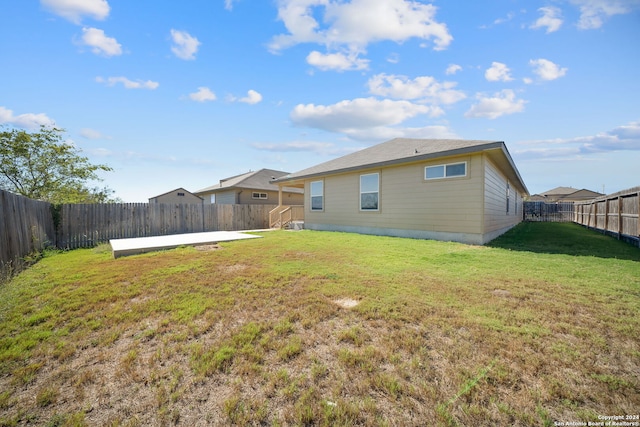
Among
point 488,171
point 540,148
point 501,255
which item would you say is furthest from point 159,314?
point 540,148

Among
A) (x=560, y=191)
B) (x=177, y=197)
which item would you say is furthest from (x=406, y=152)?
(x=560, y=191)

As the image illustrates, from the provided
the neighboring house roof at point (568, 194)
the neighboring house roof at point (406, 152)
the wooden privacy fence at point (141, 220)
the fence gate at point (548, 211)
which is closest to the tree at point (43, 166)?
the wooden privacy fence at point (141, 220)

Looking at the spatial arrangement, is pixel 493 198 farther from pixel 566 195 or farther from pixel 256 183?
pixel 566 195

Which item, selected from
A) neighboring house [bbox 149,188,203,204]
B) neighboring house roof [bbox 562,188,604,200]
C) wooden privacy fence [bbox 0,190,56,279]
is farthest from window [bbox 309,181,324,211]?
neighboring house roof [bbox 562,188,604,200]

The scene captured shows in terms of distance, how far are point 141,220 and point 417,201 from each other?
12014 millimetres

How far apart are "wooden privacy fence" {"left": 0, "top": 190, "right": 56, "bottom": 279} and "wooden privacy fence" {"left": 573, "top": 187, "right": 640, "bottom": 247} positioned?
16015 mm

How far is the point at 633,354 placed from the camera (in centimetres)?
209

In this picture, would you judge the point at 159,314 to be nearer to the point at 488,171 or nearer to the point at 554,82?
the point at 488,171

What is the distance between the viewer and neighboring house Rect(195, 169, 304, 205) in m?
19.2

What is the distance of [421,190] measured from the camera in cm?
895

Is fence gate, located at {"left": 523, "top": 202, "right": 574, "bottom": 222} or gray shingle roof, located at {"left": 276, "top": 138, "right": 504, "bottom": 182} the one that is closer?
gray shingle roof, located at {"left": 276, "top": 138, "right": 504, "bottom": 182}

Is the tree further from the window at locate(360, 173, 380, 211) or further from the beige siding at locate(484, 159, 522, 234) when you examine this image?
the beige siding at locate(484, 159, 522, 234)

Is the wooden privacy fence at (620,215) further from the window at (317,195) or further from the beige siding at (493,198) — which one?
the window at (317,195)

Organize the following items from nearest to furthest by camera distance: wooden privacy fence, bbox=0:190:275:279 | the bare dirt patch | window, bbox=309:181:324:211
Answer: the bare dirt patch, wooden privacy fence, bbox=0:190:275:279, window, bbox=309:181:324:211
